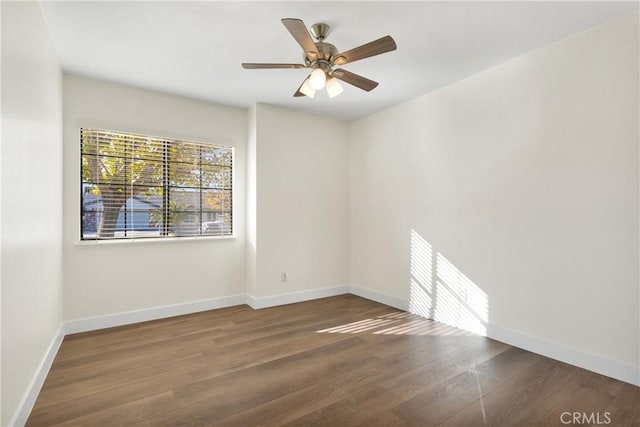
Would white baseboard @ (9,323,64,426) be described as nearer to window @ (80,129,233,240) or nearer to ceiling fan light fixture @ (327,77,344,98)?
window @ (80,129,233,240)

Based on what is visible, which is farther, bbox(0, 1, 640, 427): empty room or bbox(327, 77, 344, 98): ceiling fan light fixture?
bbox(327, 77, 344, 98): ceiling fan light fixture

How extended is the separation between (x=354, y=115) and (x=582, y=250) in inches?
122

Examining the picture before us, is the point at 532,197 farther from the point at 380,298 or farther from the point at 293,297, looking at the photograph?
the point at 293,297

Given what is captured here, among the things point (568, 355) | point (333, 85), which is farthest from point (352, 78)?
point (568, 355)

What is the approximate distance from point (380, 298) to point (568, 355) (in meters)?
2.12

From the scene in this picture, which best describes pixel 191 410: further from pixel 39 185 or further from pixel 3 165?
pixel 39 185

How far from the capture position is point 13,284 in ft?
5.46

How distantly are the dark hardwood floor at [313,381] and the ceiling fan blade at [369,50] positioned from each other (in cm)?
227

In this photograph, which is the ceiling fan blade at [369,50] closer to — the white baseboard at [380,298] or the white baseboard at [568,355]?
the white baseboard at [568,355]

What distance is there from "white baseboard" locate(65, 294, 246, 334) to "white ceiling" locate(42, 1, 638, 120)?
250 centimetres

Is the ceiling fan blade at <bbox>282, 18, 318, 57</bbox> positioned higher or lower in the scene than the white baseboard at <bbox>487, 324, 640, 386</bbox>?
higher

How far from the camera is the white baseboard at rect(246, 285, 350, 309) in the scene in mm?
4094

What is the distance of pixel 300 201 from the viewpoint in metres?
4.46

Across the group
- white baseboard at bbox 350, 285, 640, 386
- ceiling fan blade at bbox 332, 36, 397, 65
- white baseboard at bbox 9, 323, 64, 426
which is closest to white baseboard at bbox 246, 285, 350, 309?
white baseboard at bbox 9, 323, 64, 426
